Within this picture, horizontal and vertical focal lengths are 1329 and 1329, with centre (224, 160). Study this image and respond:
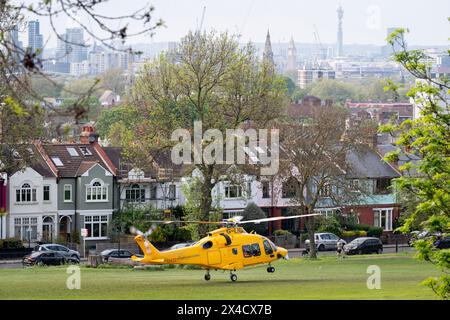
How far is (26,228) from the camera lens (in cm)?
8406

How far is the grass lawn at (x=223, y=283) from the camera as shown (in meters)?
40.8

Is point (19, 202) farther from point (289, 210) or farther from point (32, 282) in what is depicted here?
point (32, 282)

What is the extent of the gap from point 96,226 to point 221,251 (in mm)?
40573

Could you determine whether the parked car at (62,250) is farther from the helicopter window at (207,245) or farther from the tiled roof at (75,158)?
the helicopter window at (207,245)

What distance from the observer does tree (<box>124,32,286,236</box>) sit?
71.3m

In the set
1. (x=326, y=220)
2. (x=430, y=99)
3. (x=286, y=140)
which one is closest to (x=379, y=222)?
(x=326, y=220)

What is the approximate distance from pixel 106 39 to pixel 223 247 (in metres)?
26.3

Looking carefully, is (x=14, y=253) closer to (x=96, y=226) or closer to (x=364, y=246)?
(x=96, y=226)

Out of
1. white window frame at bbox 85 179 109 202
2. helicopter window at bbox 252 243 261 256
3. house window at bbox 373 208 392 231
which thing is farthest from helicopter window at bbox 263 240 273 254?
house window at bbox 373 208 392 231

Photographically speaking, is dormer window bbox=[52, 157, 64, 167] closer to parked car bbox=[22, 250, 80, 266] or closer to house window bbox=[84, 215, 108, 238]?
house window bbox=[84, 215, 108, 238]

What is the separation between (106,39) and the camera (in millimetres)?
20781

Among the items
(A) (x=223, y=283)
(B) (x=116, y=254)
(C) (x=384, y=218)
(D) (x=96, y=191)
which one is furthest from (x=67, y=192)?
(A) (x=223, y=283)

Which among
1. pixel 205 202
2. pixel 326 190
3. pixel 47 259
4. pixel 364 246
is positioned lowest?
pixel 364 246

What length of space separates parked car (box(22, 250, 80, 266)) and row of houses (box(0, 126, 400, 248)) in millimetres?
13533
